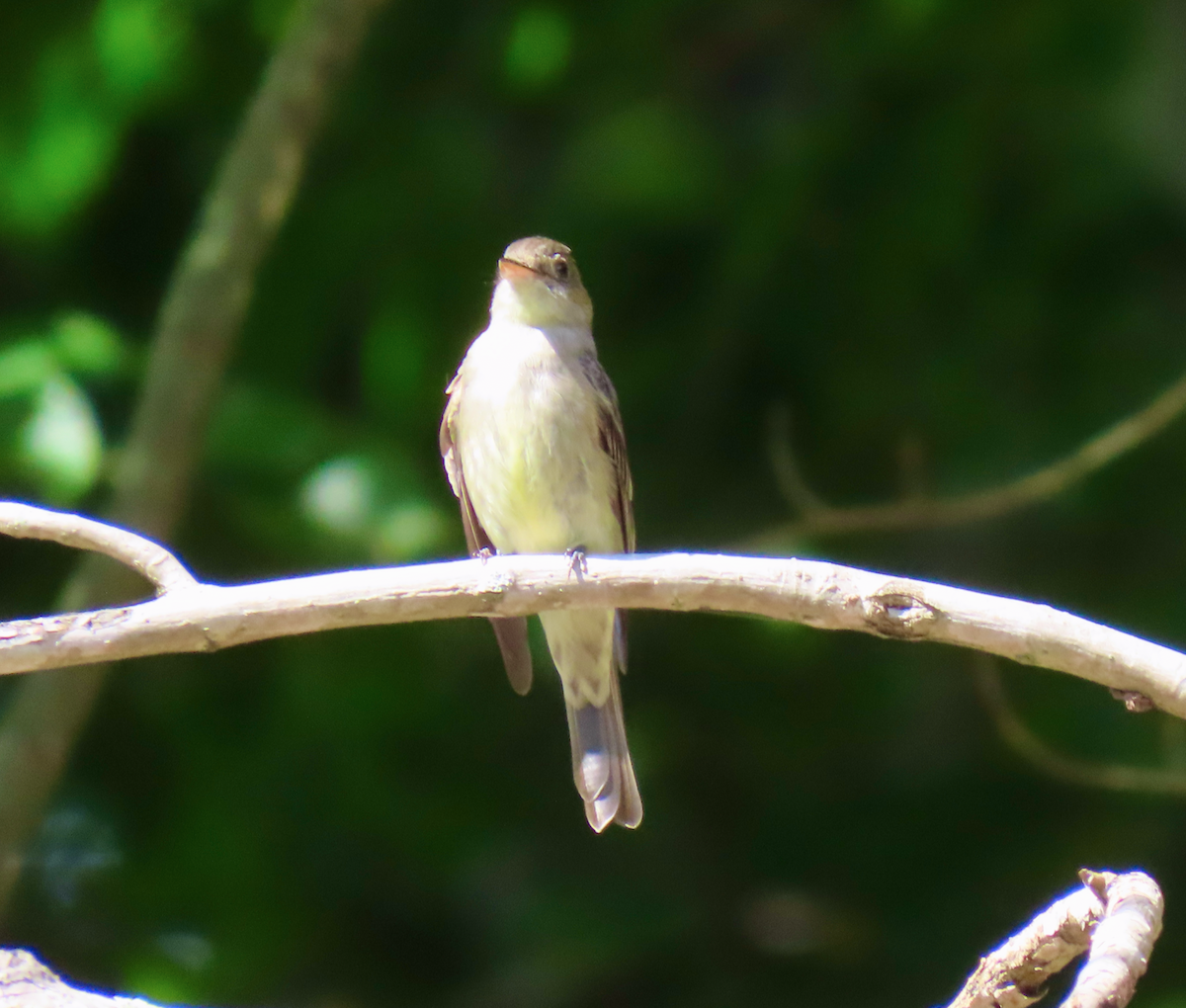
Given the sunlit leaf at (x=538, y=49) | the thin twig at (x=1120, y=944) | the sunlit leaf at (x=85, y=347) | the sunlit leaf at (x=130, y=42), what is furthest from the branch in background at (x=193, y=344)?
the thin twig at (x=1120, y=944)

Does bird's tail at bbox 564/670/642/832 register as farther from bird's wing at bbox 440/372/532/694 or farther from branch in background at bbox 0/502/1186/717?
branch in background at bbox 0/502/1186/717

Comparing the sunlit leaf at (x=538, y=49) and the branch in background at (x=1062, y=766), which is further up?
the sunlit leaf at (x=538, y=49)

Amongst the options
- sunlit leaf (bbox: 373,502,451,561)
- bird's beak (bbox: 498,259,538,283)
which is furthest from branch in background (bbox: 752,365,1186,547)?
sunlit leaf (bbox: 373,502,451,561)

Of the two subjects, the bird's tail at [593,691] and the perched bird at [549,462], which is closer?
the bird's tail at [593,691]

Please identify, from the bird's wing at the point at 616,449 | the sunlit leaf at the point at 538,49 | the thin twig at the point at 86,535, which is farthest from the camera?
the sunlit leaf at the point at 538,49

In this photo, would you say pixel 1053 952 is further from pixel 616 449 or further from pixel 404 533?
pixel 616 449

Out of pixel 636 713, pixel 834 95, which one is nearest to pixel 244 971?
pixel 636 713

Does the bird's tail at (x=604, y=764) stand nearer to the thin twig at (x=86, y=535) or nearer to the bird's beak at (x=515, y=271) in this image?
the bird's beak at (x=515, y=271)
